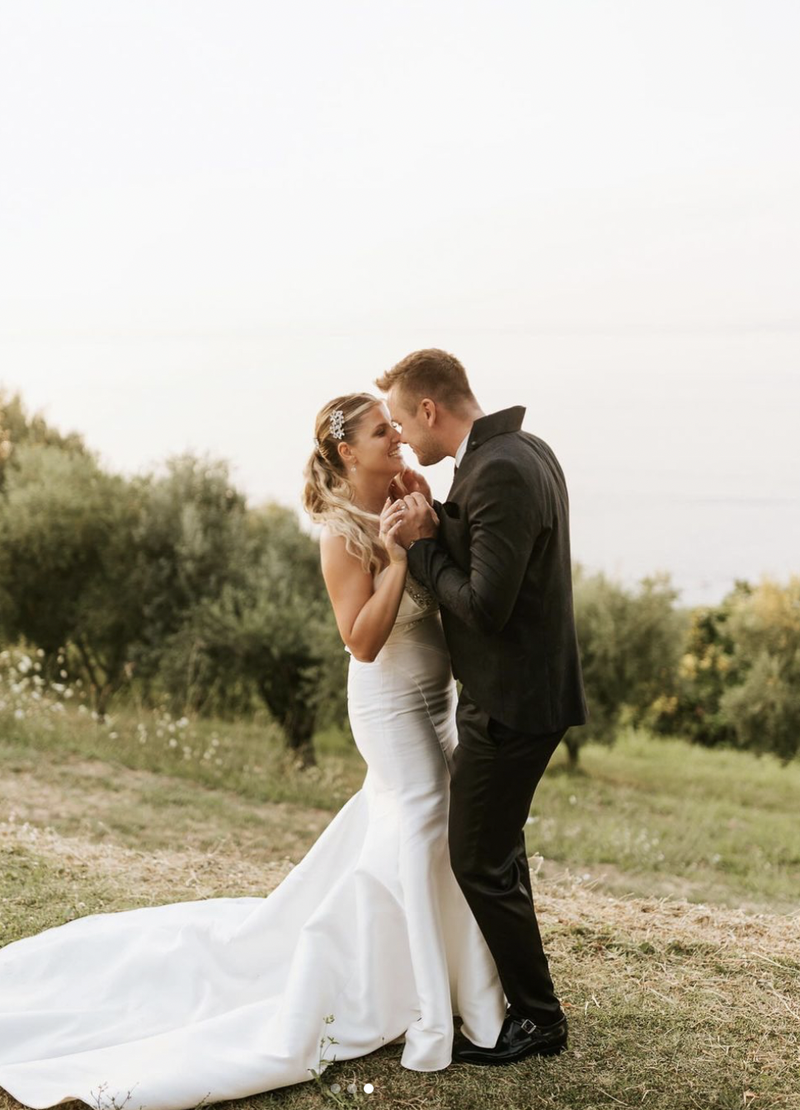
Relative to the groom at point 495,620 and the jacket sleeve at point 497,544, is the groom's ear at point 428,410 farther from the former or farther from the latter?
the jacket sleeve at point 497,544

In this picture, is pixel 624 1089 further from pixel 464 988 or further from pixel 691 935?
pixel 691 935

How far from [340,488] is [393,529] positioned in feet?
2.02

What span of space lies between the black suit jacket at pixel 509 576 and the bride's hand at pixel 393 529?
84 mm

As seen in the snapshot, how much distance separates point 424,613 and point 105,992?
2.01m

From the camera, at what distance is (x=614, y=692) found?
42.2 feet

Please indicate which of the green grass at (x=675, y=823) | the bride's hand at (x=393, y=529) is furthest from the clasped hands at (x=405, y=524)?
the green grass at (x=675, y=823)

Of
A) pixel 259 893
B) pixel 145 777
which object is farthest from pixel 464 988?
pixel 145 777

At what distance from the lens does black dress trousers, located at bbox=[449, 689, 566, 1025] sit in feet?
12.9

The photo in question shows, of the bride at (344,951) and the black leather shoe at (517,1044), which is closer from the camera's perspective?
the bride at (344,951)

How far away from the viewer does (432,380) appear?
3.97 meters

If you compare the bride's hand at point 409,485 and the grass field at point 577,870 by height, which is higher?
the bride's hand at point 409,485

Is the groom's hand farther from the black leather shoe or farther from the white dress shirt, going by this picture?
the black leather shoe

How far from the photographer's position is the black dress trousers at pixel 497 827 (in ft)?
12.9

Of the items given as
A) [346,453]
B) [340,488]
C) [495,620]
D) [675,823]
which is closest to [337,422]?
[346,453]
